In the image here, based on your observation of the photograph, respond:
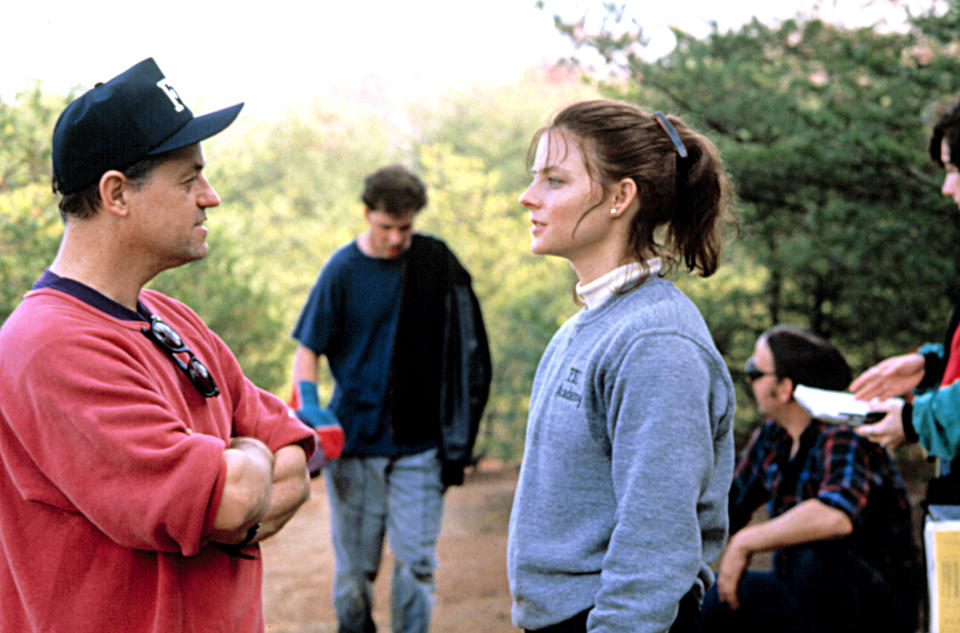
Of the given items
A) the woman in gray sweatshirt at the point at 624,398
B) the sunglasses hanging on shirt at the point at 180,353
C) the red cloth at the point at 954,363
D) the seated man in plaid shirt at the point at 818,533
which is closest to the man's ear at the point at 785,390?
the seated man in plaid shirt at the point at 818,533

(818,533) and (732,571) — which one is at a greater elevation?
(818,533)

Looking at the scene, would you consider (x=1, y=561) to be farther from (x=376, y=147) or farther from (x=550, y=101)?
(x=550, y=101)

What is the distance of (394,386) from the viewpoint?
171 inches

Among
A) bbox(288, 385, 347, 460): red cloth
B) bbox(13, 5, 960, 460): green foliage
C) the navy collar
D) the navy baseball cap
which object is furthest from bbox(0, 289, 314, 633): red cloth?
bbox(13, 5, 960, 460): green foliage

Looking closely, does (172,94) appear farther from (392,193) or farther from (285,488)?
(392,193)

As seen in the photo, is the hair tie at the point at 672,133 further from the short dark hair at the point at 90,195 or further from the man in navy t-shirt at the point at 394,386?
the man in navy t-shirt at the point at 394,386

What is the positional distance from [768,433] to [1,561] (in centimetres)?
295

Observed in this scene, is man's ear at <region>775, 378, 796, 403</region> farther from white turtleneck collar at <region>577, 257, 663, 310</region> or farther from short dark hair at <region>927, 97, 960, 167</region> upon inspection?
white turtleneck collar at <region>577, 257, 663, 310</region>

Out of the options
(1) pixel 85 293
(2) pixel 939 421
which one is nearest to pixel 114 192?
(1) pixel 85 293

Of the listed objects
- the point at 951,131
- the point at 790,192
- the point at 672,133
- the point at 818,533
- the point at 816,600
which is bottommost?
the point at 816,600

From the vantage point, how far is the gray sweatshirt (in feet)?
5.80

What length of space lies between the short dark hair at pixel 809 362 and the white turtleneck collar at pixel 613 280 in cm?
197

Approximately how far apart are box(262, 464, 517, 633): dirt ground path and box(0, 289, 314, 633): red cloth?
366cm

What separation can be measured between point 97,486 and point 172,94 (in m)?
0.79
